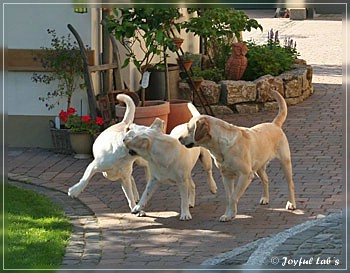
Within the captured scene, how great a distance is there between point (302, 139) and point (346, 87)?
7.27 meters

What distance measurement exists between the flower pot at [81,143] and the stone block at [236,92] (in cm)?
344

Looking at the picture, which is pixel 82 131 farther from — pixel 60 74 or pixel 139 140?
pixel 139 140

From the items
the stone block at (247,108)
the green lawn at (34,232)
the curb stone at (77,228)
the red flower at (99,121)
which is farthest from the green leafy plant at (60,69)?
the stone block at (247,108)

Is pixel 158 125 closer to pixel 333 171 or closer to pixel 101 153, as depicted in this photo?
pixel 101 153

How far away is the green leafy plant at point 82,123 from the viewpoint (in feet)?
32.6

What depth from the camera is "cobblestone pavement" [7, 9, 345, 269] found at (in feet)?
21.6

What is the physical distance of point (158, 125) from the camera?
729 cm

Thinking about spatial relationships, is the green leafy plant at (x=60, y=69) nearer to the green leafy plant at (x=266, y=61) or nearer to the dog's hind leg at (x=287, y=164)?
the dog's hind leg at (x=287, y=164)

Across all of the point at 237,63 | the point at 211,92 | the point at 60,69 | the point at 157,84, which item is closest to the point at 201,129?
the point at 60,69

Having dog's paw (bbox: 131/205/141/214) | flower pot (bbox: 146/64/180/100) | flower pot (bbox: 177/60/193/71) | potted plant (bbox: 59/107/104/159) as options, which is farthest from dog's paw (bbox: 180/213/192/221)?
flower pot (bbox: 146/64/180/100)

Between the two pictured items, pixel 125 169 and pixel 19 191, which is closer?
pixel 125 169

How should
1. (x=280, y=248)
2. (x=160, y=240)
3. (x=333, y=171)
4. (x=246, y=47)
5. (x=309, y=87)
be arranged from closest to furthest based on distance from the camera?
1. (x=280, y=248)
2. (x=160, y=240)
3. (x=333, y=171)
4. (x=246, y=47)
5. (x=309, y=87)

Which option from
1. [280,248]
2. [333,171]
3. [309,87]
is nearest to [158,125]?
[280,248]

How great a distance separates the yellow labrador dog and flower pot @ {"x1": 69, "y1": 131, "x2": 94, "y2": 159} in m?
2.79
